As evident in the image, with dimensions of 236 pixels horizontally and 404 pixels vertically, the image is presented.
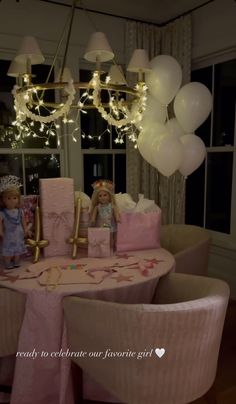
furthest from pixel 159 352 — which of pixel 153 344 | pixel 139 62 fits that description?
pixel 139 62

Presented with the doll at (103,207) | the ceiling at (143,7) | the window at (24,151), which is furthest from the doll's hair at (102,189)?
the ceiling at (143,7)

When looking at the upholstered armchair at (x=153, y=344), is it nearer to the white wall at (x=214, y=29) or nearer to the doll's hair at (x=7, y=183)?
the doll's hair at (x=7, y=183)

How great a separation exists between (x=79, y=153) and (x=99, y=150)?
27 cm

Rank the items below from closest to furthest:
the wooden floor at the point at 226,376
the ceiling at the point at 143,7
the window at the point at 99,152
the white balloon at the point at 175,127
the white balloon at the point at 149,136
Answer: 1. the wooden floor at the point at 226,376
2. the white balloon at the point at 149,136
3. the white balloon at the point at 175,127
4. the ceiling at the point at 143,7
5. the window at the point at 99,152

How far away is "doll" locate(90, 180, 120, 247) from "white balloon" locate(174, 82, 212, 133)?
104cm

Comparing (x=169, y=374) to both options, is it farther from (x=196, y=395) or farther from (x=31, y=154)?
(x=31, y=154)

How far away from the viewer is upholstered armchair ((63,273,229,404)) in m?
1.22

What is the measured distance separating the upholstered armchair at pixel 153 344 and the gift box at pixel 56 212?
0.56 metres

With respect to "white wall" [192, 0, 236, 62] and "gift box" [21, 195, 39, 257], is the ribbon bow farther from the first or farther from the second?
"white wall" [192, 0, 236, 62]

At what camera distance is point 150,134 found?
8.84 feet

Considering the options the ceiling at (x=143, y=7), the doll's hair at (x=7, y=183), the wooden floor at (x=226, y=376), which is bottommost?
the wooden floor at (x=226, y=376)

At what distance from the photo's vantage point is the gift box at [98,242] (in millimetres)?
1869

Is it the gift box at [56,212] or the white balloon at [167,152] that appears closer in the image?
the gift box at [56,212]

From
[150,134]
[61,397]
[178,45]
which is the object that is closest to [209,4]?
[178,45]
